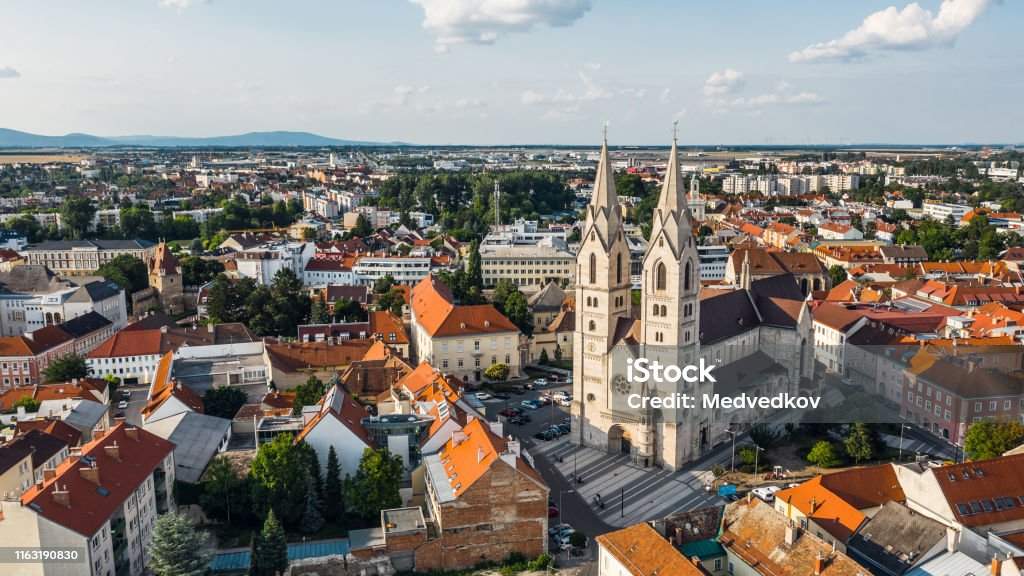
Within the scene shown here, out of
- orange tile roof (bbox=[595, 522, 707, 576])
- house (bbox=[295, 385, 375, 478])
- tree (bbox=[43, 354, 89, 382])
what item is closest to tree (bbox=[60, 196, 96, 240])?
tree (bbox=[43, 354, 89, 382])

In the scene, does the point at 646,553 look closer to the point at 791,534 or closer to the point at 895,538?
the point at 791,534

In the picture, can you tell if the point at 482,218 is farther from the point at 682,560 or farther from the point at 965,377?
the point at 682,560

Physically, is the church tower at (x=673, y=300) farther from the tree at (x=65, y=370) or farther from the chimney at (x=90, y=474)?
the tree at (x=65, y=370)

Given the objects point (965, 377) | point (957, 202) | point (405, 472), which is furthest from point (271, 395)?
point (957, 202)

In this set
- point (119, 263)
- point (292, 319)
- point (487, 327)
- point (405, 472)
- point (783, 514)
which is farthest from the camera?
point (119, 263)

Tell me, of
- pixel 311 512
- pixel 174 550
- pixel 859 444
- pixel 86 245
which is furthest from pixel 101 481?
pixel 86 245
